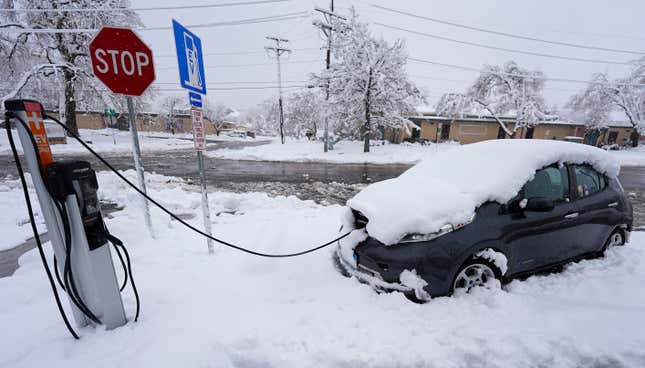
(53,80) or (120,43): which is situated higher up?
(53,80)

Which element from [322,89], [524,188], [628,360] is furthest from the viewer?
[322,89]

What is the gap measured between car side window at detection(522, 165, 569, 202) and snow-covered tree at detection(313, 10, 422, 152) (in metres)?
16.6

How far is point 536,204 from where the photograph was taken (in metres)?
2.80

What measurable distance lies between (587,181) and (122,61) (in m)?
5.97

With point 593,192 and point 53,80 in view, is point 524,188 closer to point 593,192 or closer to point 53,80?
point 593,192

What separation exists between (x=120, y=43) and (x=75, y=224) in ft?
7.71

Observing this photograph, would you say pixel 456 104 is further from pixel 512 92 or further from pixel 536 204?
pixel 536 204

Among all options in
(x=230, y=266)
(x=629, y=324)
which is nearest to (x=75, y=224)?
(x=230, y=266)

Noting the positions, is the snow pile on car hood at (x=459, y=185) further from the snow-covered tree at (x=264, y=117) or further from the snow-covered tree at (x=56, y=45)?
the snow-covered tree at (x=264, y=117)

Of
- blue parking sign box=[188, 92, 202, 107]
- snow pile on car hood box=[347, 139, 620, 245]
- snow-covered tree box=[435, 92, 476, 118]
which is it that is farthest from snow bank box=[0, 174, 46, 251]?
snow-covered tree box=[435, 92, 476, 118]

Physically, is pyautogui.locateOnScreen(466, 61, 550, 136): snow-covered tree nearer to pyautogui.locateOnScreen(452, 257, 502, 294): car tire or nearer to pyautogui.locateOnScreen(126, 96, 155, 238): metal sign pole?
pyautogui.locateOnScreen(452, 257, 502, 294): car tire

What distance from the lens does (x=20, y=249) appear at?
4.02 meters

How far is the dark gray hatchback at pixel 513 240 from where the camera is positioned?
2572 millimetres

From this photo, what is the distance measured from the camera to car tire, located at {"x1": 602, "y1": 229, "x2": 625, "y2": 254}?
358 centimetres
